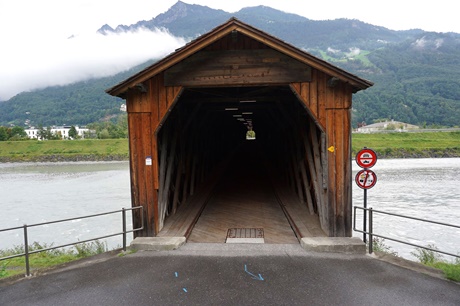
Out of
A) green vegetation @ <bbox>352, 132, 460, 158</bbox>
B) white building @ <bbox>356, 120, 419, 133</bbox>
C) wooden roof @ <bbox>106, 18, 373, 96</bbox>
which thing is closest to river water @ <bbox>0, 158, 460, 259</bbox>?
wooden roof @ <bbox>106, 18, 373, 96</bbox>

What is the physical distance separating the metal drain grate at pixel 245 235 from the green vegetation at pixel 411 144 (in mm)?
42181

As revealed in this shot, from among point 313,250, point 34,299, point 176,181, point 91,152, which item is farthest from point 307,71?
point 91,152

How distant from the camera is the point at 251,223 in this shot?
9.58 m

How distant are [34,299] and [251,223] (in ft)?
18.1

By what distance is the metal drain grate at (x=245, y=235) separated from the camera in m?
8.02

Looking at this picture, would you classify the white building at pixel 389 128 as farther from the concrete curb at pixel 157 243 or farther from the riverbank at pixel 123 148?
the concrete curb at pixel 157 243

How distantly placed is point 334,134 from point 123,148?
60472 mm

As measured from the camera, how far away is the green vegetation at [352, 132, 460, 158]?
52594 millimetres

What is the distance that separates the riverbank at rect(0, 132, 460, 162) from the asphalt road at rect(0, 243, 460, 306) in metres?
45.5

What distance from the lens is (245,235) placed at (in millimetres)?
8492

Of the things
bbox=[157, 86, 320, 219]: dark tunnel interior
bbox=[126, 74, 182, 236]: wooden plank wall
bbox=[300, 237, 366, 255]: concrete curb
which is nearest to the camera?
bbox=[300, 237, 366, 255]: concrete curb

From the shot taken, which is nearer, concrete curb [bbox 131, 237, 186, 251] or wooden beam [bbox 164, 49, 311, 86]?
concrete curb [bbox 131, 237, 186, 251]

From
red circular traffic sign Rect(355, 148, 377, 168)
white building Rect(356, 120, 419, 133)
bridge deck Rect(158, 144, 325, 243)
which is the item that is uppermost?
white building Rect(356, 120, 419, 133)

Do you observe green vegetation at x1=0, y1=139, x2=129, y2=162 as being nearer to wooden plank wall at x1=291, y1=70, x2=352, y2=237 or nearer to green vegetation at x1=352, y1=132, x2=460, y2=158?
green vegetation at x1=352, y1=132, x2=460, y2=158
